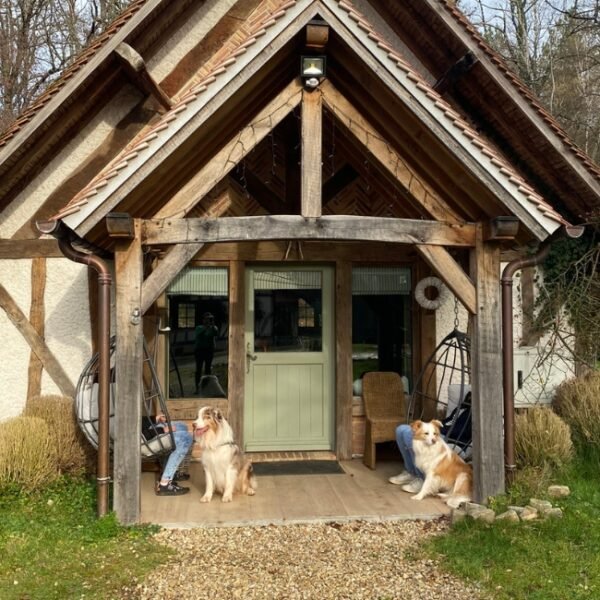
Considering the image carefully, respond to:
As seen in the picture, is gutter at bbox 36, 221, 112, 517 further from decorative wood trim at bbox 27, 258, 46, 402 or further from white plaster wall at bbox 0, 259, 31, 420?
white plaster wall at bbox 0, 259, 31, 420

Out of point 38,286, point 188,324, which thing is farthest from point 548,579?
point 38,286

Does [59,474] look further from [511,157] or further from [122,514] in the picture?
[511,157]

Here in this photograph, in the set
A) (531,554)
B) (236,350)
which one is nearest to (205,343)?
(236,350)

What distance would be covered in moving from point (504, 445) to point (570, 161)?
335cm

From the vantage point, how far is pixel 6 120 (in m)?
14.9

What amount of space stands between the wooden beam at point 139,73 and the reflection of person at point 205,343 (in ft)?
8.10

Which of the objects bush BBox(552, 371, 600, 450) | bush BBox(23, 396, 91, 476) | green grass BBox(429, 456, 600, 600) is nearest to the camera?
green grass BBox(429, 456, 600, 600)

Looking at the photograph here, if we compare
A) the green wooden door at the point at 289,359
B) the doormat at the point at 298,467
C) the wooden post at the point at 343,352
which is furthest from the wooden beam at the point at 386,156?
the doormat at the point at 298,467

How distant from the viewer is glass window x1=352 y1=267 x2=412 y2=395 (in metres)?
7.05

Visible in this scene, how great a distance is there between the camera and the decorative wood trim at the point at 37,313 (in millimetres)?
6668

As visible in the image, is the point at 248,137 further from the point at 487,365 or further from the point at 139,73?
the point at 487,365

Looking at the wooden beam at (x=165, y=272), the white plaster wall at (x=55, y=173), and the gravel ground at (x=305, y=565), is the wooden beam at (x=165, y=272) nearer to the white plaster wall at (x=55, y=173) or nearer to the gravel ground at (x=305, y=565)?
the gravel ground at (x=305, y=565)

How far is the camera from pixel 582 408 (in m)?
6.29

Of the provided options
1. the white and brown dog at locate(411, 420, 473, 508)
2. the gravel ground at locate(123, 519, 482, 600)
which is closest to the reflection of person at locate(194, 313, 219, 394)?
the gravel ground at locate(123, 519, 482, 600)
